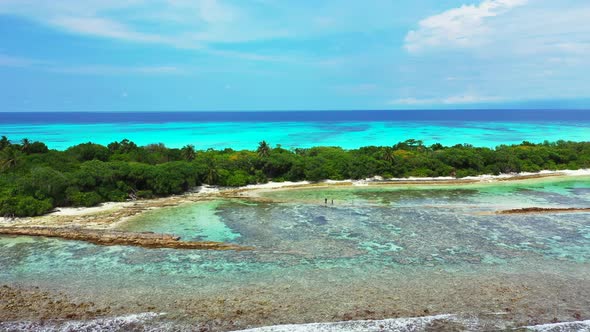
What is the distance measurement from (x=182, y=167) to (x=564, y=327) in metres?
30.2

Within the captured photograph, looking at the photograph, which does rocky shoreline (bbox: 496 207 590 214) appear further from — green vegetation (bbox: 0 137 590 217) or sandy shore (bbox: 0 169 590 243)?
green vegetation (bbox: 0 137 590 217)

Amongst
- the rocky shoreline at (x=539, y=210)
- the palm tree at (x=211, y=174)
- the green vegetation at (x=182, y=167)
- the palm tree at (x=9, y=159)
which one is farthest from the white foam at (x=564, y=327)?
the palm tree at (x=9, y=159)

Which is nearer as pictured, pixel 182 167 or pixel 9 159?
pixel 9 159

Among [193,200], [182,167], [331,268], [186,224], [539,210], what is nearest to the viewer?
[331,268]

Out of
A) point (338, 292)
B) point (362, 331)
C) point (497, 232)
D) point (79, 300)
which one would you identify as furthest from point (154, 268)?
point (497, 232)

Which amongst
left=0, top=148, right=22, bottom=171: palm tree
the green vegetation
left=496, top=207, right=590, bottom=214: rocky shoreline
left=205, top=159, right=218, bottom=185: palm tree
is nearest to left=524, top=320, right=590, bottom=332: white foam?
left=496, top=207, right=590, bottom=214: rocky shoreline

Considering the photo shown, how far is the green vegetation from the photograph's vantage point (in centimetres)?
2891

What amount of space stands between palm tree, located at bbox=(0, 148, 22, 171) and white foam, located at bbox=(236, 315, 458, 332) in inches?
1223

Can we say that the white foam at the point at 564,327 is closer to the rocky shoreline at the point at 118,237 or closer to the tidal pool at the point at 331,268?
the tidal pool at the point at 331,268

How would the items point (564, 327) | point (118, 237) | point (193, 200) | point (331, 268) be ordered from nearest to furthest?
1. point (564, 327)
2. point (331, 268)
3. point (118, 237)
4. point (193, 200)

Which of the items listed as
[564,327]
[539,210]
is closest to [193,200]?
[564,327]

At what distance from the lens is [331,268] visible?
61.1 feet

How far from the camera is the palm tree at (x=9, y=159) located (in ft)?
109

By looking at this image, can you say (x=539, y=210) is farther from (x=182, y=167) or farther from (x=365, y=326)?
(x=182, y=167)
